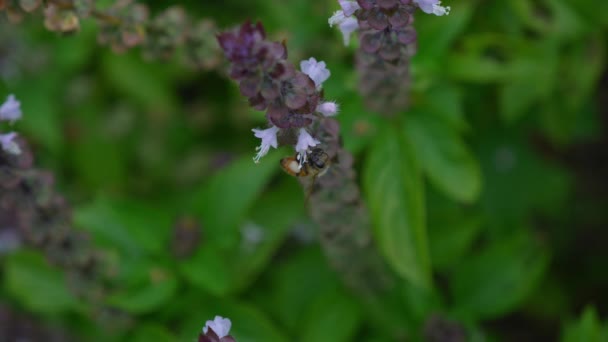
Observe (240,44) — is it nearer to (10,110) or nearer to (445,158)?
(10,110)

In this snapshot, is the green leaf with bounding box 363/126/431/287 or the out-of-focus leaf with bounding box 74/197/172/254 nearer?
the green leaf with bounding box 363/126/431/287

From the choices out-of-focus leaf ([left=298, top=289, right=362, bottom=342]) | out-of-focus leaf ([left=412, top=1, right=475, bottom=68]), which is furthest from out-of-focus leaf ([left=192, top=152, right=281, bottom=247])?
out-of-focus leaf ([left=412, top=1, right=475, bottom=68])

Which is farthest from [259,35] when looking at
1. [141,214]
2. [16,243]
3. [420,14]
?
[16,243]

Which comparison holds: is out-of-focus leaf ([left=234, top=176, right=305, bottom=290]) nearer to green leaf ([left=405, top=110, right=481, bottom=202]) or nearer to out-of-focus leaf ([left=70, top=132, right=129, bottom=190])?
green leaf ([left=405, top=110, right=481, bottom=202])

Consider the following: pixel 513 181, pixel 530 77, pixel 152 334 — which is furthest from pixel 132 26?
pixel 513 181

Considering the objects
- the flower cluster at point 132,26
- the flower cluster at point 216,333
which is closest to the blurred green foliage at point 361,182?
the flower cluster at point 132,26

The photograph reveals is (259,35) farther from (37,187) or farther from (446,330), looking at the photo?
(446,330)
